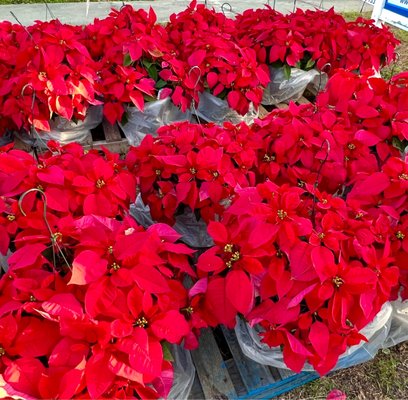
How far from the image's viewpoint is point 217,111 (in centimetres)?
213

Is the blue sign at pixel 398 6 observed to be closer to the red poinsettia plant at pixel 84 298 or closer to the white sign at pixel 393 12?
the white sign at pixel 393 12

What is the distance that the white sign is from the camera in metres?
2.70

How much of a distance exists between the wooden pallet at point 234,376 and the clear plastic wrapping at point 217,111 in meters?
1.13

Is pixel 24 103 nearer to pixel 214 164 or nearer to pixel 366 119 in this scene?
pixel 214 164

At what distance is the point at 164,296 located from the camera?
0.97m

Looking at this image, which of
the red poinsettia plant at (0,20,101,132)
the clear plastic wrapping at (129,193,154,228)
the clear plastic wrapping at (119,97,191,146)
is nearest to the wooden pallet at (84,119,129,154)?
the clear plastic wrapping at (119,97,191,146)

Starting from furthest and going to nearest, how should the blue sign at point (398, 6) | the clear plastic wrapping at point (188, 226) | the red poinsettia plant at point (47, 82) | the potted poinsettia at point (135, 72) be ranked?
the blue sign at point (398, 6) < the potted poinsettia at point (135, 72) < the red poinsettia plant at point (47, 82) < the clear plastic wrapping at point (188, 226)

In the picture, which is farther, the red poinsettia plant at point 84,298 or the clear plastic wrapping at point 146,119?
the clear plastic wrapping at point 146,119

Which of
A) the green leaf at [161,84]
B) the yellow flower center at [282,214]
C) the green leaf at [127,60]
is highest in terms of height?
the yellow flower center at [282,214]

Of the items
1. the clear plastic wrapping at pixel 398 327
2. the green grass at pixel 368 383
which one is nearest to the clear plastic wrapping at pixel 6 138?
the green grass at pixel 368 383

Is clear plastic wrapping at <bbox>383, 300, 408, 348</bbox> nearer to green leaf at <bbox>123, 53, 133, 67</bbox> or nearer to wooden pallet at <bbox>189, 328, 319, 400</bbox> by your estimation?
wooden pallet at <bbox>189, 328, 319, 400</bbox>

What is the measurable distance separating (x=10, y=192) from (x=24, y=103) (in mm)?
683

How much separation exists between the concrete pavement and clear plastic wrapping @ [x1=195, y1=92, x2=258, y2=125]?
1.98m

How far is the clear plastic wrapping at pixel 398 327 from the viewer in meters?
1.44
